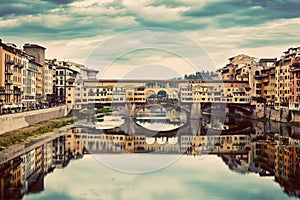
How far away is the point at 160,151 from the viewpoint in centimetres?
2353

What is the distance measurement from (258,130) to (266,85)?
14131mm

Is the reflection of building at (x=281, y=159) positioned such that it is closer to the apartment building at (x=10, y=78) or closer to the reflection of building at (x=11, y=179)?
the reflection of building at (x=11, y=179)

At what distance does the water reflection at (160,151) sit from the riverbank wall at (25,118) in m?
1.89

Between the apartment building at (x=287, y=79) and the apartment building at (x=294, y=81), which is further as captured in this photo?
the apartment building at (x=287, y=79)

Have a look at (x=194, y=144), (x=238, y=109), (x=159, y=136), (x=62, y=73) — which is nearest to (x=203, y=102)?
(x=238, y=109)

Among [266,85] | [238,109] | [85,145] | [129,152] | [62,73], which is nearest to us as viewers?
[129,152]

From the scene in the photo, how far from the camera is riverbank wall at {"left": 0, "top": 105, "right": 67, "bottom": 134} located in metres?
24.0

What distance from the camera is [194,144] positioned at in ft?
86.0

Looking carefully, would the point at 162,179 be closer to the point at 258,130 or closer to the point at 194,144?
the point at 194,144

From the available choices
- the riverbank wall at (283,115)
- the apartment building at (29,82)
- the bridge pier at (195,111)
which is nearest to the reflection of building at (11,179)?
the apartment building at (29,82)

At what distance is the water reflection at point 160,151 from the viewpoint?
52.3 ft

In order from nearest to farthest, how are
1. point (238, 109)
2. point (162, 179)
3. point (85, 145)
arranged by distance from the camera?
point (162, 179) → point (85, 145) → point (238, 109)

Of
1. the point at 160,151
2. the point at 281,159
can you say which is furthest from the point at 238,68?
the point at 281,159

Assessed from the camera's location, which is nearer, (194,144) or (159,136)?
(194,144)
